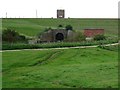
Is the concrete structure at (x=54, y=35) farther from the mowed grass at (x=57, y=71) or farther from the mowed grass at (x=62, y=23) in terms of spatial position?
the mowed grass at (x=62, y=23)

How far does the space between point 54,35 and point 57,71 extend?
43.0 meters

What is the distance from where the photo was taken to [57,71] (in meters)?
33.2

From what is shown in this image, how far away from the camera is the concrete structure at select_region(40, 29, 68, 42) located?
246 feet

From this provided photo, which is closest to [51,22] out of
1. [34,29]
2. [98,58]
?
[34,29]

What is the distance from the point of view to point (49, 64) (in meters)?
40.3

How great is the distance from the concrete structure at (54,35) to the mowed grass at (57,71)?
26139mm

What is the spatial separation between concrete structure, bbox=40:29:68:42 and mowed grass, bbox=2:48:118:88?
26.1m

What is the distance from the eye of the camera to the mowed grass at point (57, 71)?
27.0 meters

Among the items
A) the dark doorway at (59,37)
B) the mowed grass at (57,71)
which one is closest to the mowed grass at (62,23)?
the dark doorway at (59,37)

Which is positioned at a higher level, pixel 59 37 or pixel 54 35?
pixel 54 35

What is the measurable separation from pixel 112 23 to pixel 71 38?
55.4 m
